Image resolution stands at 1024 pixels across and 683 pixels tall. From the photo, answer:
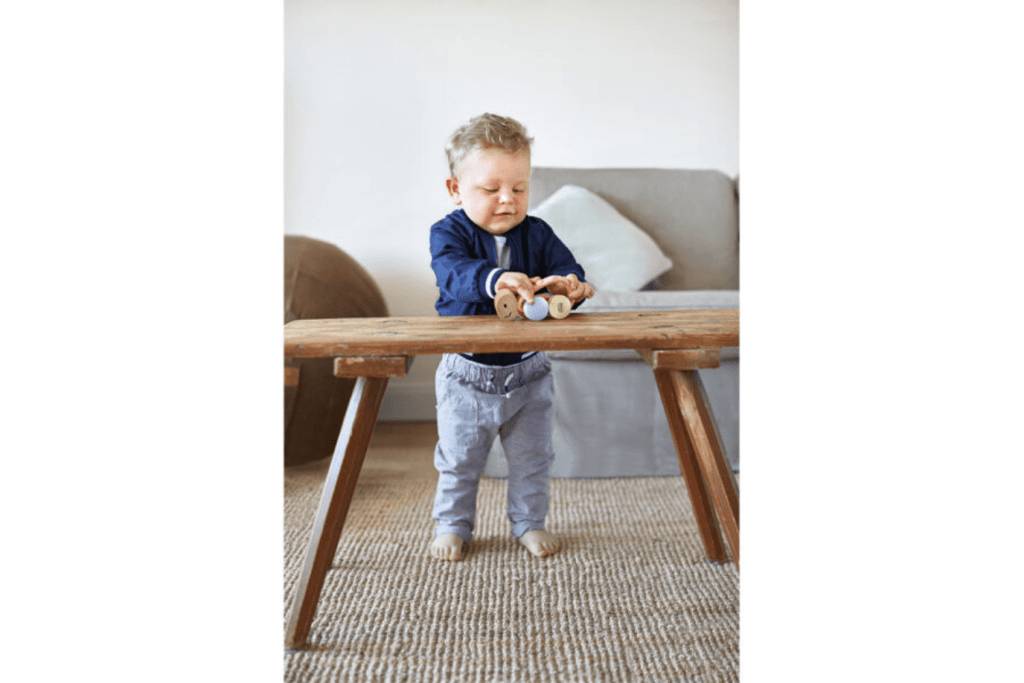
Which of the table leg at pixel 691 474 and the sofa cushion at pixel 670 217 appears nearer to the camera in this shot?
the table leg at pixel 691 474

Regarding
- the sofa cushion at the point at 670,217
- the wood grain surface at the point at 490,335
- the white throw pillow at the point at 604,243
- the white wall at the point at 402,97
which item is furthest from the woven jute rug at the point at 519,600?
the sofa cushion at the point at 670,217

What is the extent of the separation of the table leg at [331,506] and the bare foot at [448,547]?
328mm

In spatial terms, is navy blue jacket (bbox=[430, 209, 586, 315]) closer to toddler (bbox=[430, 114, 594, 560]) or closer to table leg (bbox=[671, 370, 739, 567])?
toddler (bbox=[430, 114, 594, 560])

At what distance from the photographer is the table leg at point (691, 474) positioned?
1.04m

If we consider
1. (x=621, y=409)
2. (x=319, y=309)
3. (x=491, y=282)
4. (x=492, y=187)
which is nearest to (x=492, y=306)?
(x=491, y=282)

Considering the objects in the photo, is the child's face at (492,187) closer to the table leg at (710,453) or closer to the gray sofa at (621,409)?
the table leg at (710,453)

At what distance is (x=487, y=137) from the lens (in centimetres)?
85

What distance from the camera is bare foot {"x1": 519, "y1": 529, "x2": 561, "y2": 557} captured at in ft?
4.01

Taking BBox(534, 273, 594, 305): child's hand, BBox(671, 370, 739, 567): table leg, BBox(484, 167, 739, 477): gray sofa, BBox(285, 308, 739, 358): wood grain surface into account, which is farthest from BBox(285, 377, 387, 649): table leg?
BBox(484, 167, 739, 477): gray sofa
